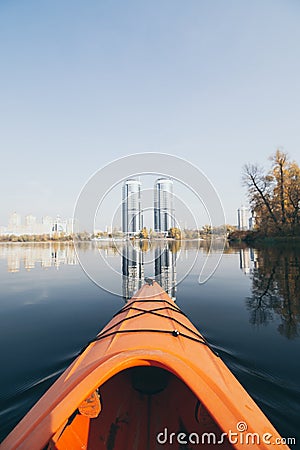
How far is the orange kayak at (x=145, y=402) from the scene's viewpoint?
137cm

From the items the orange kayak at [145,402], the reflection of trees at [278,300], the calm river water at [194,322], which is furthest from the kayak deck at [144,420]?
the reflection of trees at [278,300]

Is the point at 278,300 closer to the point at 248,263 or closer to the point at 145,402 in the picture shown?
the point at 145,402

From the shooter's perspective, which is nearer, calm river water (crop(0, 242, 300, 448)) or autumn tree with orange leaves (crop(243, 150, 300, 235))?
calm river water (crop(0, 242, 300, 448))

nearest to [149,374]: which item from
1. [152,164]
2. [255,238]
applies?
[152,164]

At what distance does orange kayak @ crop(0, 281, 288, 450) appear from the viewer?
1372mm

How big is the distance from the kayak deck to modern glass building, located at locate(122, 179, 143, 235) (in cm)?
534

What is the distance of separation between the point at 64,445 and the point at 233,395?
4.17ft

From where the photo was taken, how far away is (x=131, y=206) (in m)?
8.10

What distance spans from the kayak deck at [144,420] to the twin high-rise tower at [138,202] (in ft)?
16.8

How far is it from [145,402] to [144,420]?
0.58 ft

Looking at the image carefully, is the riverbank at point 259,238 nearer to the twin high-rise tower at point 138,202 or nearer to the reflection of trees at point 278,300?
the reflection of trees at point 278,300

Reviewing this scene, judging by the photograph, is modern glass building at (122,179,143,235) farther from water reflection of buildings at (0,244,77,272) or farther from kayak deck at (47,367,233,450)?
water reflection of buildings at (0,244,77,272)

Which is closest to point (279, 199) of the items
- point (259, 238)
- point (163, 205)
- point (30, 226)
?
point (259, 238)

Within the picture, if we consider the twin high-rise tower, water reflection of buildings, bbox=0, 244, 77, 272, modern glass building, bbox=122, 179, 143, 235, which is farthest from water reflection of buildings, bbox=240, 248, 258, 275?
water reflection of buildings, bbox=0, 244, 77, 272
